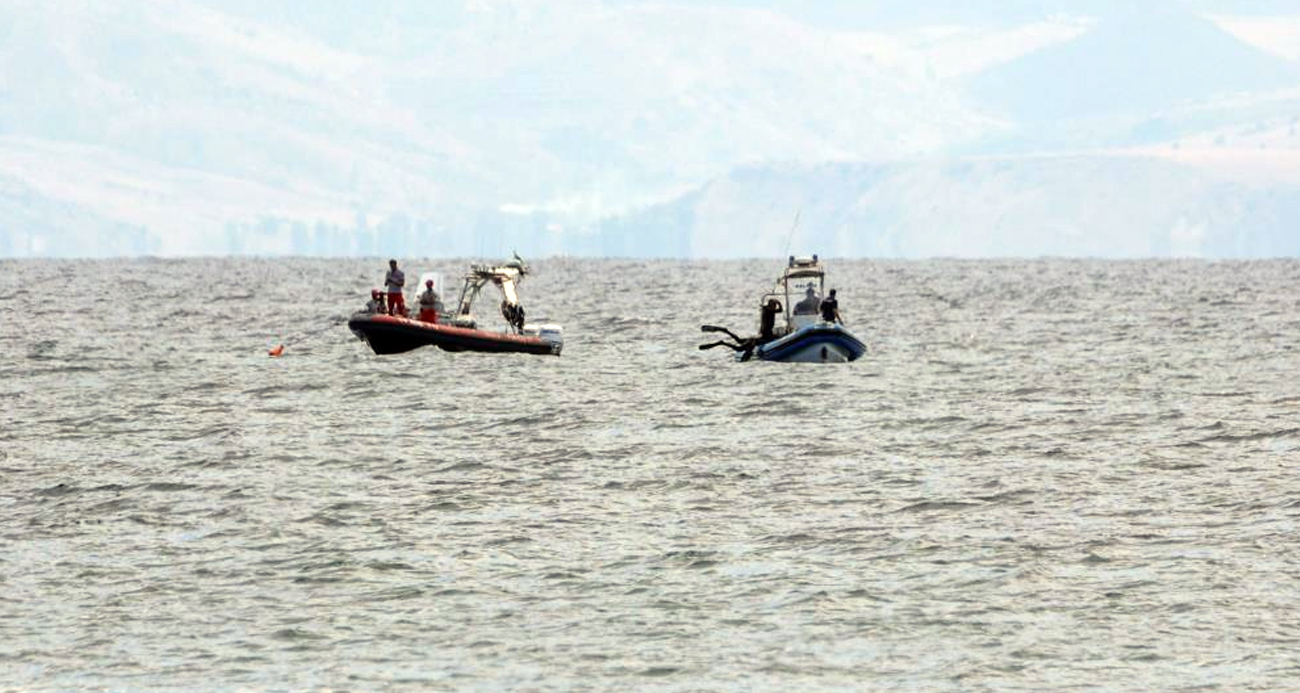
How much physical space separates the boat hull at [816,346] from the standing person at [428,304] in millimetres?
8673

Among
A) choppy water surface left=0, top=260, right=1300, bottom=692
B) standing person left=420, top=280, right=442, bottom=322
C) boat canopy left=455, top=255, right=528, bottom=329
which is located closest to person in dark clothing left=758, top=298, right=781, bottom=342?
choppy water surface left=0, top=260, right=1300, bottom=692

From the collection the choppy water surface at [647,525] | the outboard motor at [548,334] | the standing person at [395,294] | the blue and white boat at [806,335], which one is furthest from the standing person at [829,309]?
the standing person at [395,294]

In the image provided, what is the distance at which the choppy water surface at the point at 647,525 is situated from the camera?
73.6 ft

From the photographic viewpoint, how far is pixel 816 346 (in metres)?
56.5

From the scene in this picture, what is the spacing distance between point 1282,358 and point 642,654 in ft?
142

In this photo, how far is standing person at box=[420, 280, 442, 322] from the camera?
192ft

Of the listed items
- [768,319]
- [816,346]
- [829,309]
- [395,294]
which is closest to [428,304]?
[395,294]

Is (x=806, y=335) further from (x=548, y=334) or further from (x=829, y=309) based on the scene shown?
(x=548, y=334)

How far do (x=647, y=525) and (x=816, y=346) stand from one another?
88.1 feet

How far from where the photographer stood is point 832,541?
2859cm

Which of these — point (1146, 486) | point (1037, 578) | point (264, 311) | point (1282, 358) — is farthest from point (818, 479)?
point (264, 311)

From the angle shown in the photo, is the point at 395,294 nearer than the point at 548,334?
Yes

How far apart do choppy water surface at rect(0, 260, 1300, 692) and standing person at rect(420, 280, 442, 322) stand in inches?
51.4

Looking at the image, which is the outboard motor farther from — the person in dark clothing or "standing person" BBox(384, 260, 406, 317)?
the person in dark clothing
